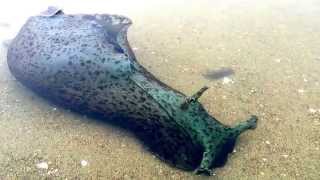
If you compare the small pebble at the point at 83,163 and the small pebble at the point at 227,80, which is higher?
the small pebble at the point at 83,163

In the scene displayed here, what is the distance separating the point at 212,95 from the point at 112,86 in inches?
46.6

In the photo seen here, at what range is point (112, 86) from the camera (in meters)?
4.36

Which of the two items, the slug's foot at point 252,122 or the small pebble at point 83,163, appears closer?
the small pebble at point 83,163

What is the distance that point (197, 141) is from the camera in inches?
153

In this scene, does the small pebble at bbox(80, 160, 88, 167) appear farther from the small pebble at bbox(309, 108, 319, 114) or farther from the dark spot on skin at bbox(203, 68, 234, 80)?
the small pebble at bbox(309, 108, 319, 114)

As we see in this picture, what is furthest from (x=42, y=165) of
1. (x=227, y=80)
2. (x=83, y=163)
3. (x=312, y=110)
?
(x=312, y=110)

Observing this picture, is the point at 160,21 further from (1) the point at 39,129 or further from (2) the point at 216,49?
(1) the point at 39,129

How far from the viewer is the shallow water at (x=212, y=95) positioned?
4051 millimetres

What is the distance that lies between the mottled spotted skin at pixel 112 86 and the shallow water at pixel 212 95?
0.17 m

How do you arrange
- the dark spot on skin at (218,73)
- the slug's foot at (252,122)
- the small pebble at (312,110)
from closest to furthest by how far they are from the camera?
the slug's foot at (252,122)
the small pebble at (312,110)
the dark spot on skin at (218,73)

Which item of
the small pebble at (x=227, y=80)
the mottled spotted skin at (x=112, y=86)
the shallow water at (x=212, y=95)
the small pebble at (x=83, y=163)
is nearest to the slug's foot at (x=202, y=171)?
the mottled spotted skin at (x=112, y=86)

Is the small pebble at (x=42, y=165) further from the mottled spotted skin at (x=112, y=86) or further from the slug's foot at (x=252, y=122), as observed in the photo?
the slug's foot at (x=252, y=122)

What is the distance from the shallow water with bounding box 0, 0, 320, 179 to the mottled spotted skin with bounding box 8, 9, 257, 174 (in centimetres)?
17

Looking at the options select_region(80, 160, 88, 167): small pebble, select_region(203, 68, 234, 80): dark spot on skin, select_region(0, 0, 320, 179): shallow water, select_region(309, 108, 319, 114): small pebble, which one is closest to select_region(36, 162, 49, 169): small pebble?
select_region(0, 0, 320, 179): shallow water
